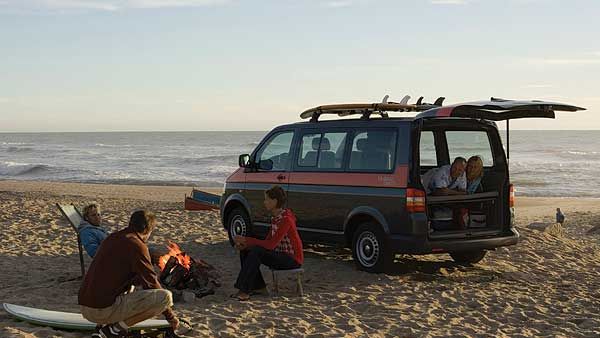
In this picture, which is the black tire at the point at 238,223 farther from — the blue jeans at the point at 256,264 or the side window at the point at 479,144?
the side window at the point at 479,144

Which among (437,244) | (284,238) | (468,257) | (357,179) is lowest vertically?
(468,257)

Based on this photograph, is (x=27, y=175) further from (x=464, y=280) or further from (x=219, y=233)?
(x=464, y=280)

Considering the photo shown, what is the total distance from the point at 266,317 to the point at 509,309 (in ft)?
8.06

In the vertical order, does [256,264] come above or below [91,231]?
below

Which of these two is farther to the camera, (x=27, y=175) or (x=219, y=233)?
(x=27, y=175)

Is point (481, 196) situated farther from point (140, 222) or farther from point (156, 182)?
point (156, 182)

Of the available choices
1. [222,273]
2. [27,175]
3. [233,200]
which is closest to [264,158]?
[233,200]

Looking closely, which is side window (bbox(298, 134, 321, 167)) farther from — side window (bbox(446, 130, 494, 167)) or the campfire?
the campfire

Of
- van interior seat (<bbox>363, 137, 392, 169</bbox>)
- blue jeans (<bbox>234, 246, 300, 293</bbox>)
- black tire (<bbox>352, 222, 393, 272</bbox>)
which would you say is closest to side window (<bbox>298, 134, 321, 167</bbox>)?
van interior seat (<bbox>363, 137, 392, 169</bbox>)

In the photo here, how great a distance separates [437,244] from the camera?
805 cm

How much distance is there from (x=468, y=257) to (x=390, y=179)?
7.02 ft

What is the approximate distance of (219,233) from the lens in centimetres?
1226

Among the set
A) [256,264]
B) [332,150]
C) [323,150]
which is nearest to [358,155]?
[332,150]

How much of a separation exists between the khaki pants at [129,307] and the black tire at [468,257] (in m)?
5.03
